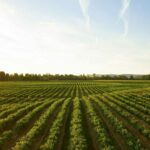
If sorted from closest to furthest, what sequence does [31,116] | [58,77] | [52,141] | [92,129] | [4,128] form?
[52,141], [92,129], [4,128], [31,116], [58,77]

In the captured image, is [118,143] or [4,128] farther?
[4,128]

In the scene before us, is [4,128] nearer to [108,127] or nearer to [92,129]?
[92,129]

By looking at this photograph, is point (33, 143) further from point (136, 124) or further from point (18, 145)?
point (136, 124)

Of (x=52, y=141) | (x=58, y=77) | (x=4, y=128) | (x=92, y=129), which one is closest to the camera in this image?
(x=52, y=141)

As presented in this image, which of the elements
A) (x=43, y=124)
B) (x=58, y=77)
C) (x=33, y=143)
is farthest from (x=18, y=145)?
(x=58, y=77)

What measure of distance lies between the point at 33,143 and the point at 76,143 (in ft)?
8.45

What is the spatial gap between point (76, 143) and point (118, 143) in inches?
94.7

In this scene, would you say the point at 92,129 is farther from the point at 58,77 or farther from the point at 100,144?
the point at 58,77

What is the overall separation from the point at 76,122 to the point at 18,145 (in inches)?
222

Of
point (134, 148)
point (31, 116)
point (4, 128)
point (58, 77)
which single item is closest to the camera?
point (134, 148)

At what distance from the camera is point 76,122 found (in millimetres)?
16562

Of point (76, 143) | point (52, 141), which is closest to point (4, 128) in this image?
point (52, 141)

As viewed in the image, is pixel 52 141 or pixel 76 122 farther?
pixel 76 122

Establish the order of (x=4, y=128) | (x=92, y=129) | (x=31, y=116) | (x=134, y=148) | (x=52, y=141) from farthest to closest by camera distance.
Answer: (x=31, y=116) < (x=4, y=128) < (x=92, y=129) < (x=52, y=141) < (x=134, y=148)
